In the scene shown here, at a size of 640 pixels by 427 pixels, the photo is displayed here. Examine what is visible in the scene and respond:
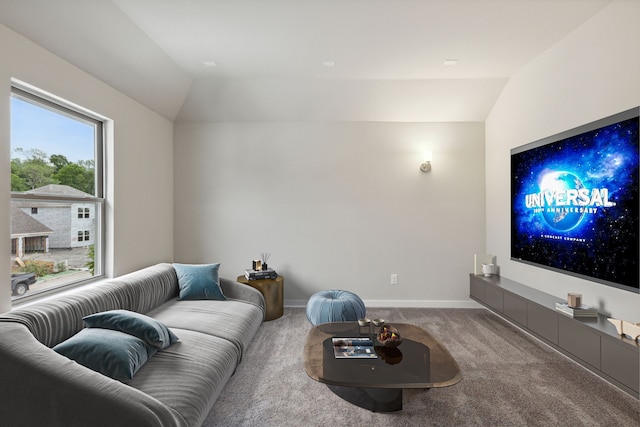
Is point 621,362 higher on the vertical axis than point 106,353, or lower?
lower

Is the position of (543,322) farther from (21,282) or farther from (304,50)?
(21,282)

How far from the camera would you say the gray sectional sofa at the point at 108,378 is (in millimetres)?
1405

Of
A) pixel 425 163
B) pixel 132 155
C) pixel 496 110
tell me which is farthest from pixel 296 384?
pixel 496 110

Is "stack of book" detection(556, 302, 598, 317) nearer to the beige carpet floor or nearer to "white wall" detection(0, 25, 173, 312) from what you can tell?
the beige carpet floor

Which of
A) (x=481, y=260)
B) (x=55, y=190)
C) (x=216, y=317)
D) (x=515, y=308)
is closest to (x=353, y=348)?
(x=216, y=317)

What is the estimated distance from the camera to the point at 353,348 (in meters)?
2.32

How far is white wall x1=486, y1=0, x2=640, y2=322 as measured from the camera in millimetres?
2416

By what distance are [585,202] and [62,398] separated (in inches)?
137

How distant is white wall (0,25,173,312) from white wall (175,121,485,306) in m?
0.39

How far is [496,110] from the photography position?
13.9 feet

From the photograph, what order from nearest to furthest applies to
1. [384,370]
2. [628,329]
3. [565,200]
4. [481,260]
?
[384,370], [628,329], [565,200], [481,260]

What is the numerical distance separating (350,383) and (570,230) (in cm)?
229

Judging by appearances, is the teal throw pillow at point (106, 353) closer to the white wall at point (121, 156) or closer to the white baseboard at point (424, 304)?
the white wall at point (121, 156)

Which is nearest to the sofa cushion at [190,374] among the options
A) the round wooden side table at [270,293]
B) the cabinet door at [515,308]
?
the round wooden side table at [270,293]
